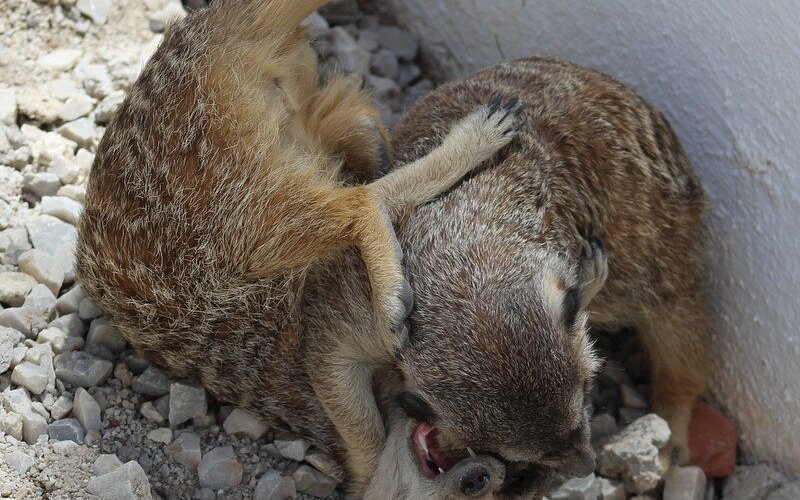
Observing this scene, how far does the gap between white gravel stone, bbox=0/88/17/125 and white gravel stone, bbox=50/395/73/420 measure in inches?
42.4

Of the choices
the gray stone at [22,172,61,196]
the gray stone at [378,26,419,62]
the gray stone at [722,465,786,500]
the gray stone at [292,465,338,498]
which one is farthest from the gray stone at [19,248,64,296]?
the gray stone at [722,465,786,500]

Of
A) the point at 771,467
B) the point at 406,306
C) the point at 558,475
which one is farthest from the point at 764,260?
the point at 406,306

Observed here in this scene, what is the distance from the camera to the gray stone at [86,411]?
9.94ft

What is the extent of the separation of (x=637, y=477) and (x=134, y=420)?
1688 millimetres

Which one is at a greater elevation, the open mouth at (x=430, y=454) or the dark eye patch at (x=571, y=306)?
the dark eye patch at (x=571, y=306)

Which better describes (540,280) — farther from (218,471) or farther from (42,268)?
(42,268)

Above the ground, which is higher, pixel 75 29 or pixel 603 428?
pixel 75 29

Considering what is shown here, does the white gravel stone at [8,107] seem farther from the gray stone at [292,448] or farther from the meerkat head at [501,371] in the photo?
the meerkat head at [501,371]

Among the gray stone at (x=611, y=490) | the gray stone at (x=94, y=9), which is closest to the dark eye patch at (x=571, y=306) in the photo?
the gray stone at (x=611, y=490)

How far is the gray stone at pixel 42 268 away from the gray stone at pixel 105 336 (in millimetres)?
189

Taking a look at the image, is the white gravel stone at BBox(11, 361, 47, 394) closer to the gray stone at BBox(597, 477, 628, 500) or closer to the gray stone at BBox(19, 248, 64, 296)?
the gray stone at BBox(19, 248, 64, 296)

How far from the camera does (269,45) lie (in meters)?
3.33

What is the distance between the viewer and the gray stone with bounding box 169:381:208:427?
3.17 metres

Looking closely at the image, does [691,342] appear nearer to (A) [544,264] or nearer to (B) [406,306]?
(A) [544,264]
